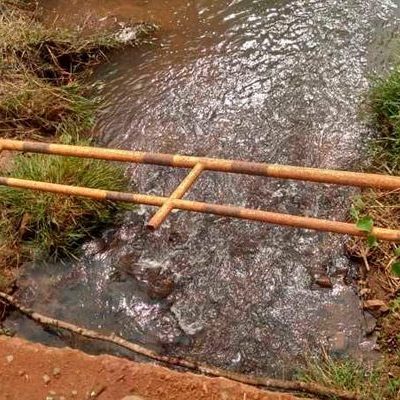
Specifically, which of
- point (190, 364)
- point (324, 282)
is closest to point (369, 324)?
point (324, 282)

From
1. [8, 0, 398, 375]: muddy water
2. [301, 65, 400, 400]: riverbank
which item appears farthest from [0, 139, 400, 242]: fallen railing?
[8, 0, 398, 375]: muddy water

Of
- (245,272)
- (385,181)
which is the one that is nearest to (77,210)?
(245,272)

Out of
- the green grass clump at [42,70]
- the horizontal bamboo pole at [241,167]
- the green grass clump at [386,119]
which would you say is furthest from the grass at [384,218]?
the green grass clump at [42,70]

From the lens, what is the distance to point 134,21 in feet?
20.4

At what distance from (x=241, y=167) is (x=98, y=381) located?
1.23 m

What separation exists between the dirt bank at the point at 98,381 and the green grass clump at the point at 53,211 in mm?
1352

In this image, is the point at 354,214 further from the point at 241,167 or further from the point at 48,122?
the point at 48,122

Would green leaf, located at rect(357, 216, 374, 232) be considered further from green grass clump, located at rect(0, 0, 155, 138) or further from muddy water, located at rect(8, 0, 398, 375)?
green grass clump, located at rect(0, 0, 155, 138)

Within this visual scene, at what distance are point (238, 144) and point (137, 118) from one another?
95 centimetres

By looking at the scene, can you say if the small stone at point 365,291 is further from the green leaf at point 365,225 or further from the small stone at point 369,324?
the green leaf at point 365,225

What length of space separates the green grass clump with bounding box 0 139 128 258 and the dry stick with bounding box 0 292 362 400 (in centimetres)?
45

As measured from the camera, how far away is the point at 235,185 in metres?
4.59

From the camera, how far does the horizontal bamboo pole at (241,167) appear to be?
227 centimetres

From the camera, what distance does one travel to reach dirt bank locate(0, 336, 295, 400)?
278 cm
